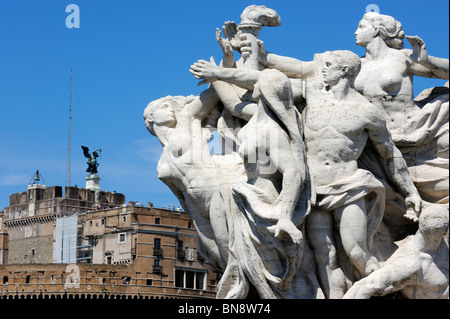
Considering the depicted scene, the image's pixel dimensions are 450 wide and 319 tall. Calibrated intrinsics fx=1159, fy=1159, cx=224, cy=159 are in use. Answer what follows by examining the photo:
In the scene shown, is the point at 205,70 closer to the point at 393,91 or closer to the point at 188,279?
the point at 393,91

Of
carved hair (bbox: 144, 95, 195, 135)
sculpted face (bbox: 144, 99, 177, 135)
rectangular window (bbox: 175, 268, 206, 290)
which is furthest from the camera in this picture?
rectangular window (bbox: 175, 268, 206, 290)

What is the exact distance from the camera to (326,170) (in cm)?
1473

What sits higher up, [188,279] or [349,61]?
[188,279]

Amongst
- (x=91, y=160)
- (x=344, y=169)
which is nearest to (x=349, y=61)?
(x=344, y=169)

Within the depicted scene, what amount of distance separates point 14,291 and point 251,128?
47588 mm

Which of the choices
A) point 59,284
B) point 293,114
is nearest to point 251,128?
point 293,114

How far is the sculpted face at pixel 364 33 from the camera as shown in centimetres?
1570

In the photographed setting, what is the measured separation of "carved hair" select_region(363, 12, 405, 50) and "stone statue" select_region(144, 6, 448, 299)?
0.6 inches

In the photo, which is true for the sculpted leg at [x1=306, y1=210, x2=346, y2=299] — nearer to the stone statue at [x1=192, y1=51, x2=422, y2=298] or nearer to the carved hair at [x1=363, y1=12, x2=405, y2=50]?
the stone statue at [x1=192, y1=51, x2=422, y2=298]

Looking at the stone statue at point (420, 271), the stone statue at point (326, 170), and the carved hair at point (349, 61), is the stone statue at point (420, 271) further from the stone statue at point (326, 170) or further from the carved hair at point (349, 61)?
the carved hair at point (349, 61)

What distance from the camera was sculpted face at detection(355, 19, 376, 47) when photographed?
1570 cm

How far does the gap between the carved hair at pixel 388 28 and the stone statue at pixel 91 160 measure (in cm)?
4530

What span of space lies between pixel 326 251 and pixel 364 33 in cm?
310

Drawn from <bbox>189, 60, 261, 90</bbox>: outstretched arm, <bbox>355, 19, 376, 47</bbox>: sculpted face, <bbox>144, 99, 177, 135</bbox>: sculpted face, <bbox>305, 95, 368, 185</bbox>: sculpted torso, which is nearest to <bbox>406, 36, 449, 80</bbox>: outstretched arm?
<bbox>355, 19, 376, 47</bbox>: sculpted face
